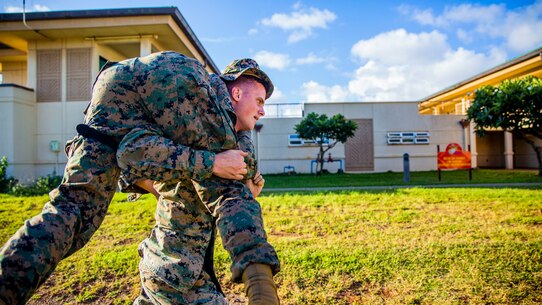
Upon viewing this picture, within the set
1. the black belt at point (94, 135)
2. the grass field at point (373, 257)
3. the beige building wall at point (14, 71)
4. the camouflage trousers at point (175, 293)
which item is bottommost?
the grass field at point (373, 257)

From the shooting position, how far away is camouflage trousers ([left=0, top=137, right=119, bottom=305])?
1.16 m

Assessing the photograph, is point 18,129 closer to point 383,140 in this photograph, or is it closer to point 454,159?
point 454,159

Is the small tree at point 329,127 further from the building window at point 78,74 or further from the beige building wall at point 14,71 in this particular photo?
the beige building wall at point 14,71

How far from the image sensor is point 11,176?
12164 mm

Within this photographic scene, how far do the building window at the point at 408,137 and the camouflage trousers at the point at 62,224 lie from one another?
22740 millimetres

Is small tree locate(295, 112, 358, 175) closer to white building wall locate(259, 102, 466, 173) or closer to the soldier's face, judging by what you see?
white building wall locate(259, 102, 466, 173)

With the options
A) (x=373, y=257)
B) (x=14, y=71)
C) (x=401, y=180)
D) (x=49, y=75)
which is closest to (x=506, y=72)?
(x=401, y=180)

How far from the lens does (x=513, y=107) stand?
13039 millimetres

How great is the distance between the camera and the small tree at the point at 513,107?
12.7 meters

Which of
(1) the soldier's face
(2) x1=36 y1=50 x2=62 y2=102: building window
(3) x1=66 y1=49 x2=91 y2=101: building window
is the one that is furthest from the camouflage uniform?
(2) x1=36 y1=50 x2=62 y2=102: building window

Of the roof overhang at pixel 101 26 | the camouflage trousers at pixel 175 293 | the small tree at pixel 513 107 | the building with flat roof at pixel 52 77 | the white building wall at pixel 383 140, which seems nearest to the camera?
the camouflage trousers at pixel 175 293

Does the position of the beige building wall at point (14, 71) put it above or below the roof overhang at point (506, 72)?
below

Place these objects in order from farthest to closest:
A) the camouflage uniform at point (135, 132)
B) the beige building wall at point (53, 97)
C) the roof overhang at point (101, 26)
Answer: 1. the beige building wall at point (53, 97)
2. the roof overhang at point (101, 26)
3. the camouflage uniform at point (135, 132)

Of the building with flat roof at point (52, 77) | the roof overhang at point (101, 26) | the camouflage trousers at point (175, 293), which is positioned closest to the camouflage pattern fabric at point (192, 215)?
the camouflage trousers at point (175, 293)
